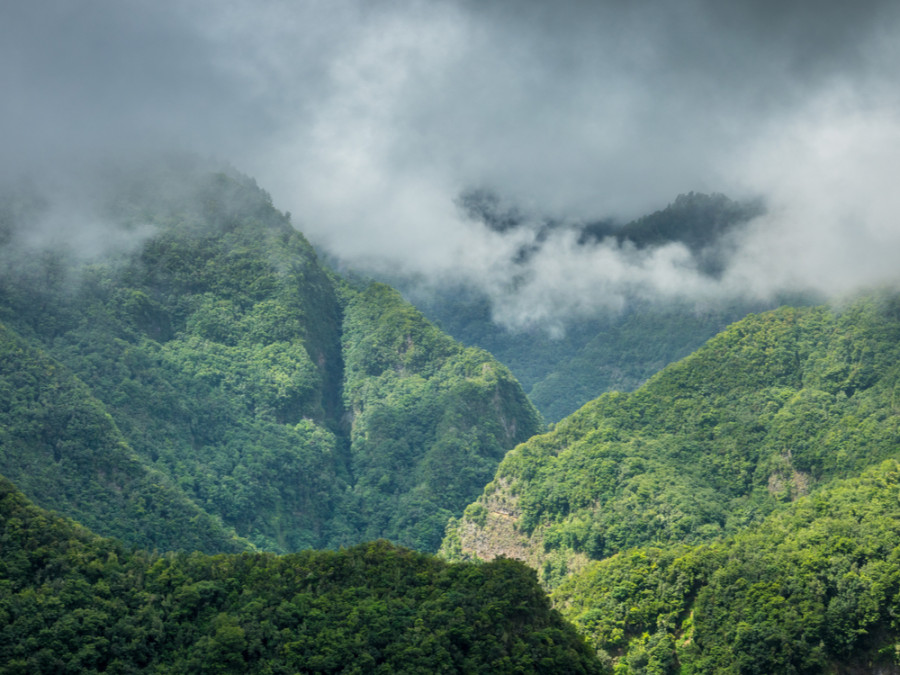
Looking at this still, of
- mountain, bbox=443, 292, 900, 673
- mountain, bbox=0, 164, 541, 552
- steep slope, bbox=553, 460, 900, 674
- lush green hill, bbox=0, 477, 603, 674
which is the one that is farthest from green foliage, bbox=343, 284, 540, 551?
lush green hill, bbox=0, 477, 603, 674

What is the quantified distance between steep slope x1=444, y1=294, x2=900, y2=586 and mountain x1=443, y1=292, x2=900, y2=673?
0.17 metres

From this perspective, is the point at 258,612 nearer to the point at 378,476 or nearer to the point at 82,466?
the point at 82,466

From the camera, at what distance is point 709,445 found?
4038 inches

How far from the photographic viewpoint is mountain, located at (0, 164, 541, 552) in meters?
109

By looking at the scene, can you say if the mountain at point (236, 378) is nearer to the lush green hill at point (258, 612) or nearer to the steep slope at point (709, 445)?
the steep slope at point (709, 445)

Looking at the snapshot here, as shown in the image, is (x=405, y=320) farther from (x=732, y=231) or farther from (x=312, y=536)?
(x=732, y=231)

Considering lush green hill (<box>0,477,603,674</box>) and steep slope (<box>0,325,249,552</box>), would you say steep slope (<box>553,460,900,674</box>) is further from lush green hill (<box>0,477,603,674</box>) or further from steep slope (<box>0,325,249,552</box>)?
steep slope (<box>0,325,249,552</box>)

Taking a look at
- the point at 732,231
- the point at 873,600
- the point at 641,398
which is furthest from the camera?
the point at 732,231

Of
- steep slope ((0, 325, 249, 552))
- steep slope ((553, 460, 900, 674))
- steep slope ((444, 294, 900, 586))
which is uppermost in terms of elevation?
steep slope ((0, 325, 249, 552))

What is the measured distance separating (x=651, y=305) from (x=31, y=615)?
15052cm

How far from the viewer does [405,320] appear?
150 metres

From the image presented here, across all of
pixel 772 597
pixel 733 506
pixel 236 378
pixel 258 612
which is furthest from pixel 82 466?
pixel 772 597

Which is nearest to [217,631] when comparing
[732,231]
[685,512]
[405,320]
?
[685,512]

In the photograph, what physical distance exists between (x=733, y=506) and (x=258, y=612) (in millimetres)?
45785
